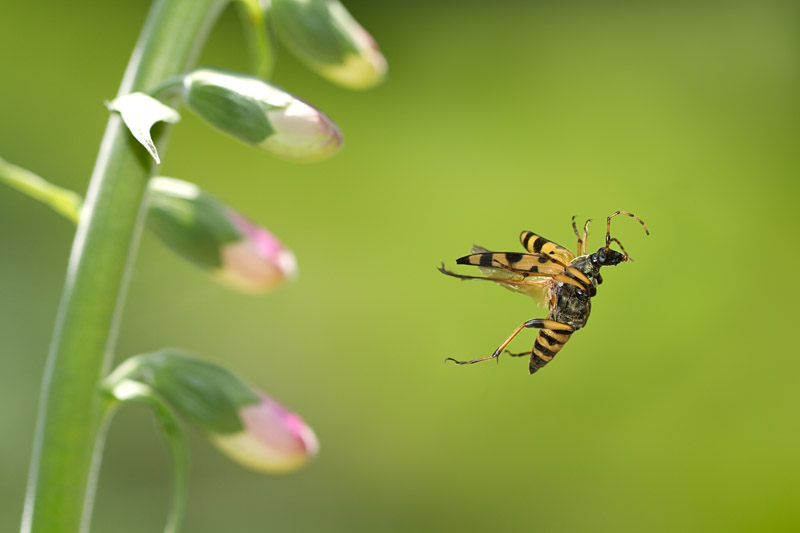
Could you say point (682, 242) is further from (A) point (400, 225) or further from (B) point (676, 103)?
(A) point (400, 225)

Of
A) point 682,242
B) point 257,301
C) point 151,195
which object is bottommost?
point 151,195

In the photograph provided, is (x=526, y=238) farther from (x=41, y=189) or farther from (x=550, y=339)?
(x=41, y=189)

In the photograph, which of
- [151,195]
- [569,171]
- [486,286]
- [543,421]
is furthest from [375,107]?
[151,195]

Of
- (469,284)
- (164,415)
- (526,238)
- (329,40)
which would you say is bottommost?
(164,415)

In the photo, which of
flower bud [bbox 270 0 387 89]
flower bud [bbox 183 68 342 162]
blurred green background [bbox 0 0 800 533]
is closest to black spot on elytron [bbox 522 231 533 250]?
flower bud [bbox 183 68 342 162]

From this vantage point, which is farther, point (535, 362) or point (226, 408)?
point (226, 408)

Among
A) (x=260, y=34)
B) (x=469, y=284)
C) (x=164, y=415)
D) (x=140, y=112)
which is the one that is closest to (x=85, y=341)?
(x=164, y=415)

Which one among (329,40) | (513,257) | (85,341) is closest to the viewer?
(513,257)
